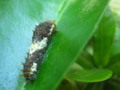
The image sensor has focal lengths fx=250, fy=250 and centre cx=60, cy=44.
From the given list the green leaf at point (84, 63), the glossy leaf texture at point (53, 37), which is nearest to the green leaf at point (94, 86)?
the green leaf at point (84, 63)

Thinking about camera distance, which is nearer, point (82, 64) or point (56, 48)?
point (56, 48)

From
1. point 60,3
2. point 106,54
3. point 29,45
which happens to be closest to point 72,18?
point 60,3

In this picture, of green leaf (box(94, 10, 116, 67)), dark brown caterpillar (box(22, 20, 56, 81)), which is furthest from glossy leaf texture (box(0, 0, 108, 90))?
green leaf (box(94, 10, 116, 67))

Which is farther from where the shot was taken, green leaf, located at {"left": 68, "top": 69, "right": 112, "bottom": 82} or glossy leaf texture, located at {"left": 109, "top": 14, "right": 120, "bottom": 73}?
glossy leaf texture, located at {"left": 109, "top": 14, "right": 120, "bottom": 73}

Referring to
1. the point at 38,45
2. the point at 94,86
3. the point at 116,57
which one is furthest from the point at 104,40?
the point at 38,45

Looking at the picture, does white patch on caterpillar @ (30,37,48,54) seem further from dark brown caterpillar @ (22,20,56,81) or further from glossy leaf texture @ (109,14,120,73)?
glossy leaf texture @ (109,14,120,73)

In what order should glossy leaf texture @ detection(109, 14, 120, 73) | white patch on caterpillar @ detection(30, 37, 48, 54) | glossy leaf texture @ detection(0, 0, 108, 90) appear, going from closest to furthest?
1. glossy leaf texture @ detection(0, 0, 108, 90)
2. white patch on caterpillar @ detection(30, 37, 48, 54)
3. glossy leaf texture @ detection(109, 14, 120, 73)

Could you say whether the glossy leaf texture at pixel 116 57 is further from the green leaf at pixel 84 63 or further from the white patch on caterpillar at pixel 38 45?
the white patch on caterpillar at pixel 38 45

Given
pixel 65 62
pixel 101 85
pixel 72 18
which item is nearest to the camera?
pixel 65 62

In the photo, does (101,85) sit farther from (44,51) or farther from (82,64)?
(44,51)
